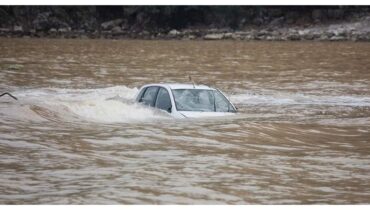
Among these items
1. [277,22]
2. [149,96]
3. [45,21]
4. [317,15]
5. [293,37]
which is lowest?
[293,37]

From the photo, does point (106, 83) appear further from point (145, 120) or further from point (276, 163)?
point (276, 163)

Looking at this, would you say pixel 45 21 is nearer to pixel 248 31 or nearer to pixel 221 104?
pixel 221 104

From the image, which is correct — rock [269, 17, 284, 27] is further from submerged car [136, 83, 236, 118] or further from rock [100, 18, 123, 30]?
submerged car [136, 83, 236, 118]

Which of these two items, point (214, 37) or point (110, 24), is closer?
point (110, 24)

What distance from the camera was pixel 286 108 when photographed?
15992 millimetres

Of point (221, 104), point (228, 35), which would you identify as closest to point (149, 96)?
point (221, 104)

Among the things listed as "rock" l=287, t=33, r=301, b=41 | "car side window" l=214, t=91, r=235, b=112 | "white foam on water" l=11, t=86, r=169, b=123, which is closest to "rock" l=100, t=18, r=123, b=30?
"rock" l=287, t=33, r=301, b=41

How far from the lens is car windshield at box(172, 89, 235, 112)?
12.1 metres

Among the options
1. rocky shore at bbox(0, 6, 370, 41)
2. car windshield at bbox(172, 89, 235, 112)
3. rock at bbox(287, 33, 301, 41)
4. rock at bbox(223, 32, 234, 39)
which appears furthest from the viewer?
rock at bbox(287, 33, 301, 41)

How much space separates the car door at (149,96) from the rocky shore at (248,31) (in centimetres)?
1865

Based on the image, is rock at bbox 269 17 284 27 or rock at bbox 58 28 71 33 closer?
rock at bbox 58 28 71 33

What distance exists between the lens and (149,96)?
42.4 ft

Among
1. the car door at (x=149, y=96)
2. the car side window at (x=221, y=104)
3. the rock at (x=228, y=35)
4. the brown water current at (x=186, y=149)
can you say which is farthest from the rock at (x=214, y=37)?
the car side window at (x=221, y=104)
